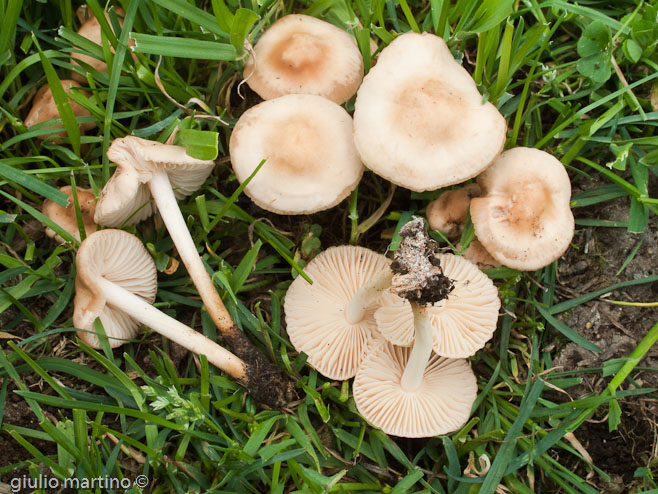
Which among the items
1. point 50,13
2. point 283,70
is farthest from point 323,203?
point 50,13

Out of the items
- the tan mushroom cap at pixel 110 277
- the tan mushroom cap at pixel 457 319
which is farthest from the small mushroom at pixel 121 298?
the tan mushroom cap at pixel 457 319

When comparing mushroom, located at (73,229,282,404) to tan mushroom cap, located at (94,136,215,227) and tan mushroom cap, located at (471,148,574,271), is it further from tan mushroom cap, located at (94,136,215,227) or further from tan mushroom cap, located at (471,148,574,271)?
tan mushroom cap, located at (471,148,574,271)

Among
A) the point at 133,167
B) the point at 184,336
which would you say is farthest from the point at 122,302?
the point at 133,167

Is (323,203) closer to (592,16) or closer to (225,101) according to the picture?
(225,101)

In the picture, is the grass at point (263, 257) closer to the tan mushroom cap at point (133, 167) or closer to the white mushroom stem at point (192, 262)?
the white mushroom stem at point (192, 262)

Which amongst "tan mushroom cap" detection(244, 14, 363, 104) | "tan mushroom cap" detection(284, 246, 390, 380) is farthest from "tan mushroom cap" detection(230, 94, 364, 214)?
"tan mushroom cap" detection(284, 246, 390, 380)

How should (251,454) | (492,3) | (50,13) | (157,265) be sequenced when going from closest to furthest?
(251,454) < (492,3) < (157,265) < (50,13)
